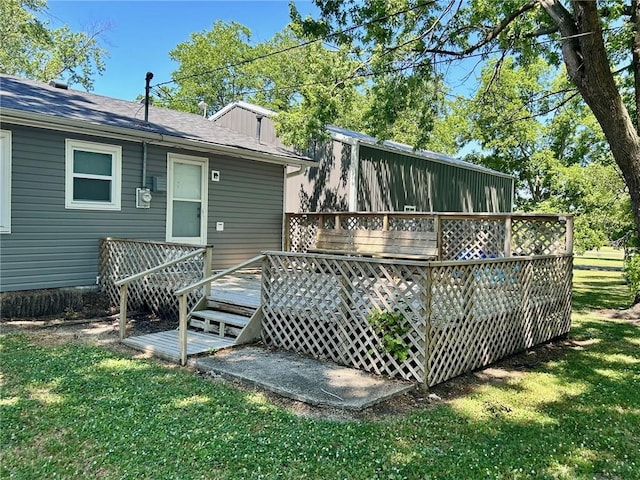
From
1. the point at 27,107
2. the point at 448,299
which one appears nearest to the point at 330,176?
the point at 27,107

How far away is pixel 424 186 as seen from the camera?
13852mm

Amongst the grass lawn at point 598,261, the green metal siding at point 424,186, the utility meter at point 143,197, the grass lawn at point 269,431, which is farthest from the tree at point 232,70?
the grass lawn at point 269,431

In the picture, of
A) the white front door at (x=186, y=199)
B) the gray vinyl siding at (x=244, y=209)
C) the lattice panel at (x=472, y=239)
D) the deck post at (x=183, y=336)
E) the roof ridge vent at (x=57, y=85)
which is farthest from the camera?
the lattice panel at (x=472, y=239)

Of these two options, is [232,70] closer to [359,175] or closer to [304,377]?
[359,175]

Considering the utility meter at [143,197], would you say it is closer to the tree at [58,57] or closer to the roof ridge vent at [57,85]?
the roof ridge vent at [57,85]

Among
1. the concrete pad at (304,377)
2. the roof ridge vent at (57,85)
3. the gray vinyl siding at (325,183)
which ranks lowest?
the concrete pad at (304,377)

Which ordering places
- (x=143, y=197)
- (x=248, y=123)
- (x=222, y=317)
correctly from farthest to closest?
(x=248, y=123)
(x=143, y=197)
(x=222, y=317)

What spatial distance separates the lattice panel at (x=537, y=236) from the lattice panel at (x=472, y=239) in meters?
1.63

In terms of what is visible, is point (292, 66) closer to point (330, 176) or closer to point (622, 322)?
point (330, 176)

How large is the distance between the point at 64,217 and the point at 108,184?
0.87m

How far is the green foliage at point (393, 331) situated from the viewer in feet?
14.6

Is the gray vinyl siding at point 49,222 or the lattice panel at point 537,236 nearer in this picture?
the gray vinyl siding at point 49,222

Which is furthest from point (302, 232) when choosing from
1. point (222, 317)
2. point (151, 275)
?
point (222, 317)

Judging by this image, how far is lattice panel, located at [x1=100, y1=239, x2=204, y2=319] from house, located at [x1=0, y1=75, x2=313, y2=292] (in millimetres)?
344
